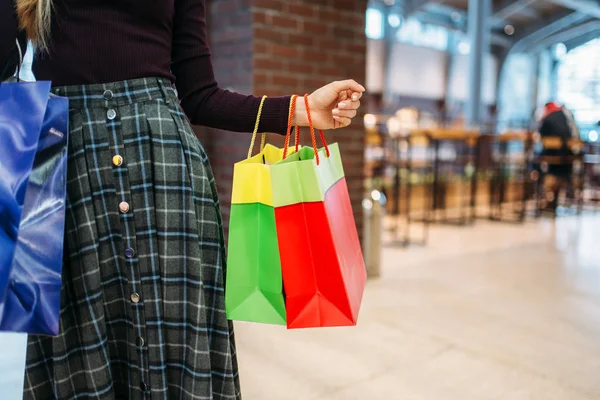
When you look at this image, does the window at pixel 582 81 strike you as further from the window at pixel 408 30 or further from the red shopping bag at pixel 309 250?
the red shopping bag at pixel 309 250

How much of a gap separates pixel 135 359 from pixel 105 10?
23.9 inches

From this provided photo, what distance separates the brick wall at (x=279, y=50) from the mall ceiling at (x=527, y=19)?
37.6 feet

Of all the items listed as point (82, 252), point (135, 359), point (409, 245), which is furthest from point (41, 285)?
point (409, 245)

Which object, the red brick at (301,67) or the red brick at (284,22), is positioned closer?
the red brick at (284,22)

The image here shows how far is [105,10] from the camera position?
2.97ft

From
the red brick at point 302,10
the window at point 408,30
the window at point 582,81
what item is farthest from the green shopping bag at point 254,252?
the window at point 582,81

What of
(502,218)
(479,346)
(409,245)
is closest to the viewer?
(479,346)

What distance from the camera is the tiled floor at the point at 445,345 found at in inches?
78.8

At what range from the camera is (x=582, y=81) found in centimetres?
1784

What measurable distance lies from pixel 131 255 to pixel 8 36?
16.3 inches

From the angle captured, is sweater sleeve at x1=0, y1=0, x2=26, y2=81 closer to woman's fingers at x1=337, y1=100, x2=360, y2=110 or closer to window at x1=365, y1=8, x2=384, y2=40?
woman's fingers at x1=337, y1=100, x2=360, y2=110

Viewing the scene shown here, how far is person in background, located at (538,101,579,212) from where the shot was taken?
6762 millimetres

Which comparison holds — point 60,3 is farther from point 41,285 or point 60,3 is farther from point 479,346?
point 479,346

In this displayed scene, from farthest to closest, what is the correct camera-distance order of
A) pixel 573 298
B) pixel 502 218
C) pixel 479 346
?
1. pixel 502 218
2. pixel 573 298
3. pixel 479 346
